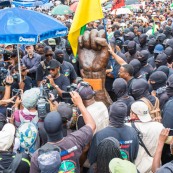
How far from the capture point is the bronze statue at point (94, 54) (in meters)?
6.26

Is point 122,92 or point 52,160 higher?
point 122,92

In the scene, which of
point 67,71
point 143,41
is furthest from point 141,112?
point 143,41

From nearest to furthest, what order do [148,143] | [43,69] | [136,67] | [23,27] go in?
[148,143], [23,27], [136,67], [43,69]

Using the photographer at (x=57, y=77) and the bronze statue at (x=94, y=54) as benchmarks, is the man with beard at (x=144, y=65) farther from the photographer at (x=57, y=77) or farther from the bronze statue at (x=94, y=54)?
the photographer at (x=57, y=77)

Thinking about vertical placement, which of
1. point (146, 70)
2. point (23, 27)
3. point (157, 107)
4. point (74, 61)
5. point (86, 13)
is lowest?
point (157, 107)

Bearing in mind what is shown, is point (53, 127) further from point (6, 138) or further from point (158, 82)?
point (158, 82)

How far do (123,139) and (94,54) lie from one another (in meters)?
2.80

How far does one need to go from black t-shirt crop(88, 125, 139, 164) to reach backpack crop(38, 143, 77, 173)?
0.51 meters

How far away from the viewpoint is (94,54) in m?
6.37

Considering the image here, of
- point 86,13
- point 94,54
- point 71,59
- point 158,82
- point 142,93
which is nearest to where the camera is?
point 142,93

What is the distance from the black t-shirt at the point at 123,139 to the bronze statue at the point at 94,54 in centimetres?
261

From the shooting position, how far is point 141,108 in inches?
163

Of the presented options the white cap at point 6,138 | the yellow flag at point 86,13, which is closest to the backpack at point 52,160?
the white cap at point 6,138

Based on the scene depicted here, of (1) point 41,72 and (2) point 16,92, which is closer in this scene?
(2) point 16,92
